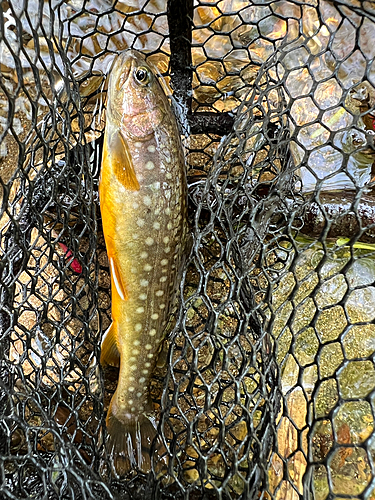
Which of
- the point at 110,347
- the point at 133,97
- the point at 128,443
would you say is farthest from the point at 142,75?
the point at 128,443

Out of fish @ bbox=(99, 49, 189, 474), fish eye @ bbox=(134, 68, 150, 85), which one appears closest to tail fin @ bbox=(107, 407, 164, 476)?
fish @ bbox=(99, 49, 189, 474)

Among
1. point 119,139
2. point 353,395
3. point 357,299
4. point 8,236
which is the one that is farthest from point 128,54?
point 353,395

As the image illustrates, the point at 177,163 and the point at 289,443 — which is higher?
the point at 177,163

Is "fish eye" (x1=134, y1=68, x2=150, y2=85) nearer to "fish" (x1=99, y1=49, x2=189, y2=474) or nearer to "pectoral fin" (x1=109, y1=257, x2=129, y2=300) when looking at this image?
"fish" (x1=99, y1=49, x2=189, y2=474)

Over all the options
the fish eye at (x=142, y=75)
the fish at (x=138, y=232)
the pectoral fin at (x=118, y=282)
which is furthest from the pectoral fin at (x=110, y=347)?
the fish eye at (x=142, y=75)

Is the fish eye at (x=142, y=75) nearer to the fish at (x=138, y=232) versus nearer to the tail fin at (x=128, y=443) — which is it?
the fish at (x=138, y=232)

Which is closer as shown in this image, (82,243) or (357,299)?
(82,243)

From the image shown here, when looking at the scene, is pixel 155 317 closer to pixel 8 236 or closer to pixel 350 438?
pixel 8 236

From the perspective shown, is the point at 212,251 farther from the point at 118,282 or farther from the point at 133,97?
the point at 133,97
